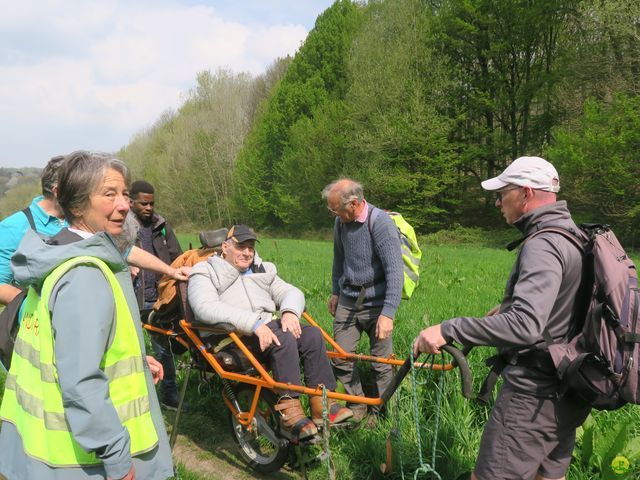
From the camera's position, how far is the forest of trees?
69.9ft

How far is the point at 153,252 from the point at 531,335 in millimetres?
4254

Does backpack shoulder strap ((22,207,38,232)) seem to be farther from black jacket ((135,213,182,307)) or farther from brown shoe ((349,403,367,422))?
brown shoe ((349,403,367,422))

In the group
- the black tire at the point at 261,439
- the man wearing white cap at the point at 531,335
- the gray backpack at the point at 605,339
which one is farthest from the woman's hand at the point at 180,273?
the gray backpack at the point at 605,339

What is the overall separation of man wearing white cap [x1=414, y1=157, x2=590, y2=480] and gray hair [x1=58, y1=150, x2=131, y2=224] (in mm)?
1667

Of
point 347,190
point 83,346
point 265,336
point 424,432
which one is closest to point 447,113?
point 347,190

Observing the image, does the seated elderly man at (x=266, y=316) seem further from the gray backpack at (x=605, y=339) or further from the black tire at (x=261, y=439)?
the gray backpack at (x=605, y=339)

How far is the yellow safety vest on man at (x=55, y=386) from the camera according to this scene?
1.90 metres

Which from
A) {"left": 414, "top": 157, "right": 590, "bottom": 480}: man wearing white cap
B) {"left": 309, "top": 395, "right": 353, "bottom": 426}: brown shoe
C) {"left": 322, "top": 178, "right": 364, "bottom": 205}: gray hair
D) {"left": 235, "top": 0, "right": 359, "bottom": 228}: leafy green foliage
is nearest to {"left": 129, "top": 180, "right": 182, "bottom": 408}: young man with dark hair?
{"left": 322, "top": 178, "right": 364, "bottom": 205}: gray hair

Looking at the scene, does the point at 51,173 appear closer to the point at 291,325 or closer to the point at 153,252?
the point at 291,325

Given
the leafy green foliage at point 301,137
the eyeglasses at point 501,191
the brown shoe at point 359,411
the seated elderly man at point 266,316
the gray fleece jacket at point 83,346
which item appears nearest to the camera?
the gray fleece jacket at point 83,346

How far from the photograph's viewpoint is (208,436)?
492 centimetres

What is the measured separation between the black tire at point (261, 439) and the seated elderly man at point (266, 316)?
0.30 metres

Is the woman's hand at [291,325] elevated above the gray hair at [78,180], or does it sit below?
below

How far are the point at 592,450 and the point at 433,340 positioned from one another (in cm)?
175
